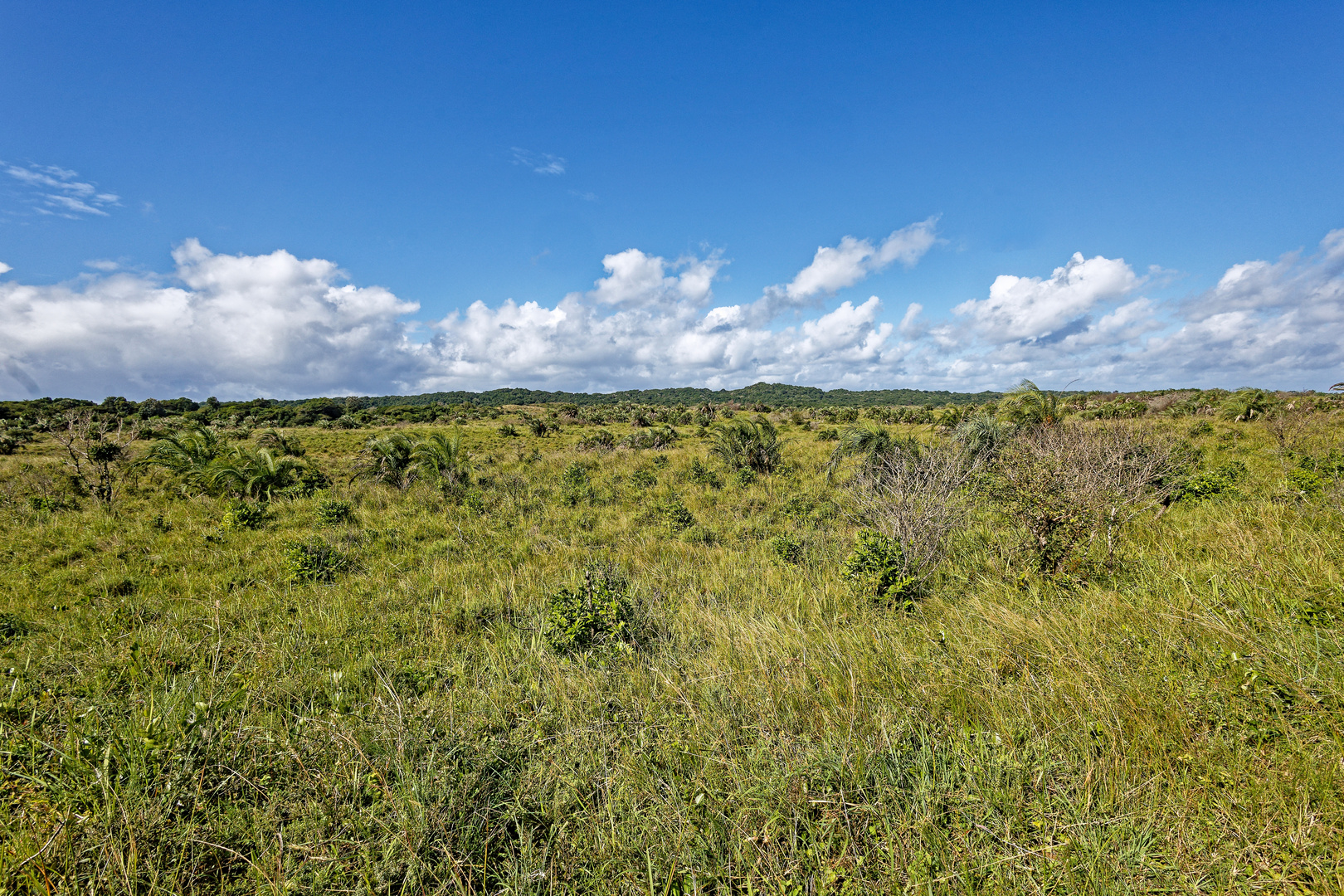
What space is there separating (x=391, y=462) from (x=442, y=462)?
1.35 meters

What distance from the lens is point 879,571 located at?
5133mm

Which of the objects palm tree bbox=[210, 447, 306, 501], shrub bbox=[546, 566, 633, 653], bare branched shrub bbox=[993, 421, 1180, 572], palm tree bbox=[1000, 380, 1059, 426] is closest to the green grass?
shrub bbox=[546, 566, 633, 653]

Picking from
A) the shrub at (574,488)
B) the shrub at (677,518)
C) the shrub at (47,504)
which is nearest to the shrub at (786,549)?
the shrub at (677,518)

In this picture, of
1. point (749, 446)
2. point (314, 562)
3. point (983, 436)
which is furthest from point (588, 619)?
point (983, 436)

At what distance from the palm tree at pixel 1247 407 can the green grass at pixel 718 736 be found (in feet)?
69.4

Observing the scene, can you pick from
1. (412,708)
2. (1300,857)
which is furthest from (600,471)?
(1300,857)

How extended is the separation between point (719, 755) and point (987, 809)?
1303mm

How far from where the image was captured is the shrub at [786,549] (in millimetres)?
6586

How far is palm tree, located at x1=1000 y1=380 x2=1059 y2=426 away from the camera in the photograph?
49.2 ft

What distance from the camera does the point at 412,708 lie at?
10.9ft

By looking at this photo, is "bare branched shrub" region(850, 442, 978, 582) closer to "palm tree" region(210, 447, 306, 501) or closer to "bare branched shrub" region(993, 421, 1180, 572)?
"bare branched shrub" region(993, 421, 1180, 572)

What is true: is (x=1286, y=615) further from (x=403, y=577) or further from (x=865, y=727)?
(x=403, y=577)

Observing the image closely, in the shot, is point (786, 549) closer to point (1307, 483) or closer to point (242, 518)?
point (1307, 483)

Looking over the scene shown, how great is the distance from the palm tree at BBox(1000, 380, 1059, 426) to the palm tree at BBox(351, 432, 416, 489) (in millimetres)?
17923
